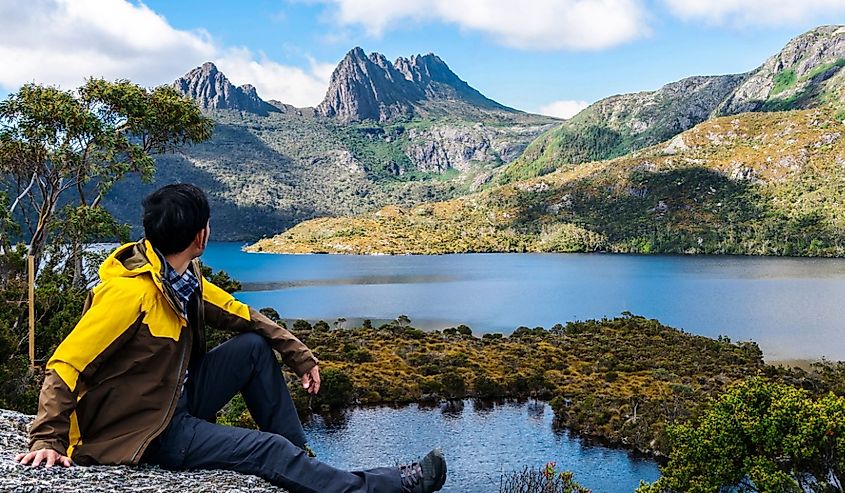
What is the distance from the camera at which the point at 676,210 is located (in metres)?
163

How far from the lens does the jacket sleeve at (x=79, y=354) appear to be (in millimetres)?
3631

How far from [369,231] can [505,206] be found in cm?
4127

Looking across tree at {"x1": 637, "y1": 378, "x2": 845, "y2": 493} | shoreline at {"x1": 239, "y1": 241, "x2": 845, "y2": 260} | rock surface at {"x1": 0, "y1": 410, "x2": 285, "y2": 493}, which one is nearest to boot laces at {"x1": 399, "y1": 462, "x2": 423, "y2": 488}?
rock surface at {"x1": 0, "y1": 410, "x2": 285, "y2": 493}

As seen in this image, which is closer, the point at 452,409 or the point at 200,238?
the point at 200,238

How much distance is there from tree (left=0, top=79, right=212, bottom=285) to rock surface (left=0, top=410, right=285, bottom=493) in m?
15.5

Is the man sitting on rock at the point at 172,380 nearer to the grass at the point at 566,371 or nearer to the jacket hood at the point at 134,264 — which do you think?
the jacket hood at the point at 134,264

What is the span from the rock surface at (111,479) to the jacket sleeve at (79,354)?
172mm

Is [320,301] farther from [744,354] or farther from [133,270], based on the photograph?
[133,270]

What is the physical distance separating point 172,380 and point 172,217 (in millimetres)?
974

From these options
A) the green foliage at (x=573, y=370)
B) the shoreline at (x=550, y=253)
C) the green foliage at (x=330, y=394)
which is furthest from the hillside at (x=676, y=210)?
the green foliage at (x=330, y=394)

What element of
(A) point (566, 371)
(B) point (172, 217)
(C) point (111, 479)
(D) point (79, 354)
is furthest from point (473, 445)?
(D) point (79, 354)

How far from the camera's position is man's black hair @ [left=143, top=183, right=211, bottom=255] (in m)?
4.03

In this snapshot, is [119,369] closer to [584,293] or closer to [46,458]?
[46,458]

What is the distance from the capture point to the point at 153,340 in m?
3.84
